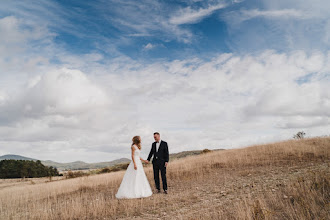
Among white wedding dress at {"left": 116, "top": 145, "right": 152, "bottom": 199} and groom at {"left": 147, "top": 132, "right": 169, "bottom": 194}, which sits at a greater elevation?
groom at {"left": 147, "top": 132, "right": 169, "bottom": 194}

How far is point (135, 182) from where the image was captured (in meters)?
10.0

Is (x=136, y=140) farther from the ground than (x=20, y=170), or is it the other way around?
(x=136, y=140)

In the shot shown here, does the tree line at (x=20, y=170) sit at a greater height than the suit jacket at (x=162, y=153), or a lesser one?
lesser

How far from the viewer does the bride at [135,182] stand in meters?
9.95

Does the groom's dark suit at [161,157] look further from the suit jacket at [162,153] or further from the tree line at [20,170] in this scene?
the tree line at [20,170]

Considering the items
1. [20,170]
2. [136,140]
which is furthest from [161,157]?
[20,170]

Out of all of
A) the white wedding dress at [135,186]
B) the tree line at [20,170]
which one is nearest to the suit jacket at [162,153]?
the white wedding dress at [135,186]

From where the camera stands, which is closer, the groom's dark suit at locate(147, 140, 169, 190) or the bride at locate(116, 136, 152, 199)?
the bride at locate(116, 136, 152, 199)

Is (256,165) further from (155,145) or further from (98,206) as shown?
(98,206)

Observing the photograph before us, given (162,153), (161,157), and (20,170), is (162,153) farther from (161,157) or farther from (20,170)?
(20,170)

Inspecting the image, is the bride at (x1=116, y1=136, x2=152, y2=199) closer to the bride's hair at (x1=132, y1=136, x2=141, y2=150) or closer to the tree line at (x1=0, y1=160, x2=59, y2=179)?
the bride's hair at (x1=132, y1=136, x2=141, y2=150)

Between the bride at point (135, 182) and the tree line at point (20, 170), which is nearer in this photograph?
the bride at point (135, 182)

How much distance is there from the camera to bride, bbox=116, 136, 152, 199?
9.95 metres

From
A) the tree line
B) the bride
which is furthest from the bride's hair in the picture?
the tree line
